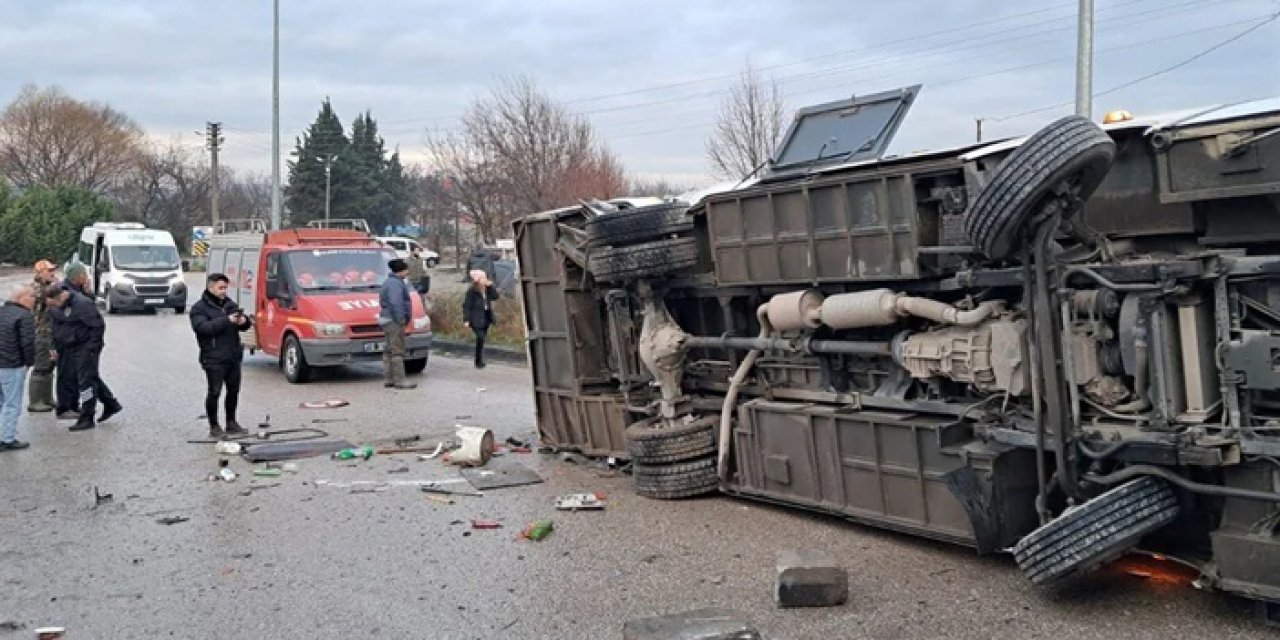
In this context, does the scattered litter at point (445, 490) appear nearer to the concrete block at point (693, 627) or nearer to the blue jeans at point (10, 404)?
the concrete block at point (693, 627)

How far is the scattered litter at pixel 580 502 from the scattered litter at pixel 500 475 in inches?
30.8

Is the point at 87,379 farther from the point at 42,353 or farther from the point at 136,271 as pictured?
the point at 136,271

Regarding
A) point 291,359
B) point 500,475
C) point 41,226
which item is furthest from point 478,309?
point 41,226

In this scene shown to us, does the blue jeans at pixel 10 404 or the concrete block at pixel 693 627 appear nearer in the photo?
the concrete block at pixel 693 627

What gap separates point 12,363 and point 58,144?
66500mm

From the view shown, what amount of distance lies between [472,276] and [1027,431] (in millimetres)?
12334

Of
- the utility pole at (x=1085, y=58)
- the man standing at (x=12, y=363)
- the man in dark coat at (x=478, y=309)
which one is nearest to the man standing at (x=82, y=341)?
the man standing at (x=12, y=363)

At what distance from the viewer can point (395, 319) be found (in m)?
14.8

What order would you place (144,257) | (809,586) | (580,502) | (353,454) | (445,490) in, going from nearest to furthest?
1. (809,586)
2. (580,502)
3. (445,490)
4. (353,454)
5. (144,257)

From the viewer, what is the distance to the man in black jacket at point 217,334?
34.7 ft

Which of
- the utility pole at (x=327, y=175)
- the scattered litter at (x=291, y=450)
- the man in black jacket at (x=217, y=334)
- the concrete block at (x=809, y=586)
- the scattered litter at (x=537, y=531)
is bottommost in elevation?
the concrete block at (x=809, y=586)

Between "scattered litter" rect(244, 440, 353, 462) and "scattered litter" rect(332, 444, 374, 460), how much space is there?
0.56 feet

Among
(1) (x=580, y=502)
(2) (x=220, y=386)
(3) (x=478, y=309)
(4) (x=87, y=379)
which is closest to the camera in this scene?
(1) (x=580, y=502)

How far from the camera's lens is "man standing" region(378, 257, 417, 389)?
48.7ft
